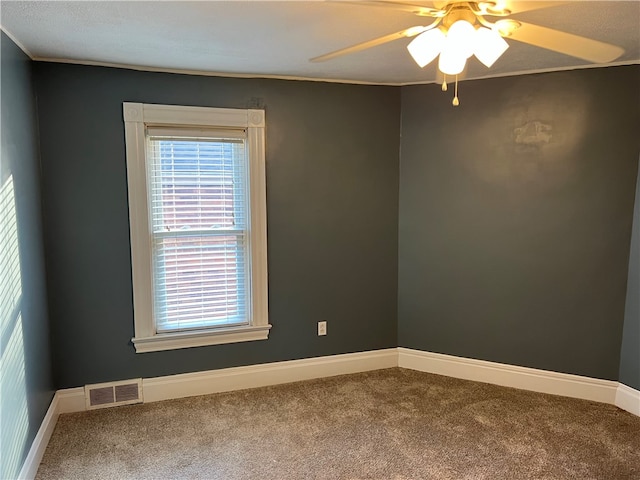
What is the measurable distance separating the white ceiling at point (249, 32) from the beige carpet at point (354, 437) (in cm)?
213

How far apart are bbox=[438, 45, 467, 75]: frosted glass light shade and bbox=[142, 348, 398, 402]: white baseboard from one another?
2.40 m

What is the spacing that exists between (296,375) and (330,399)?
39 centimetres

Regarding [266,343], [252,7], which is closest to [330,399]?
[266,343]

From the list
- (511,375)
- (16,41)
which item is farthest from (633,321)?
(16,41)

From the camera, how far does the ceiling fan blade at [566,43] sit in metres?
1.73

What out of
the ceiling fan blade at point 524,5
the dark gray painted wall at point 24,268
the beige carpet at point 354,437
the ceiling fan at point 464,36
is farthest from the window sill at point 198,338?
the ceiling fan blade at point 524,5

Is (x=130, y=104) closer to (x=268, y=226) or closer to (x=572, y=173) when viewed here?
(x=268, y=226)

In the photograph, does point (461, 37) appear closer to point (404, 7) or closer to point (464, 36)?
point (464, 36)

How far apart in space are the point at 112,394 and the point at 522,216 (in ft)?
9.64

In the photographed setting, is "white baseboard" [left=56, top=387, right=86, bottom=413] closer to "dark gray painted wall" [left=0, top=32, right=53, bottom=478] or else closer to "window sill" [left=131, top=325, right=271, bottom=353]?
"dark gray painted wall" [left=0, top=32, right=53, bottom=478]

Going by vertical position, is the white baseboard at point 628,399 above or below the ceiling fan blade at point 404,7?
below

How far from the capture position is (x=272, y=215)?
3.27 meters

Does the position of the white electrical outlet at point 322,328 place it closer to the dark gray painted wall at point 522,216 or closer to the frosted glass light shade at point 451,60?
the dark gray painted wall at point 522,216

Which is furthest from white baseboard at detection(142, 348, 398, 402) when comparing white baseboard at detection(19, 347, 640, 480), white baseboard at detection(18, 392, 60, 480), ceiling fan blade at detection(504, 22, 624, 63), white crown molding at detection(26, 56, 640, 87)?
ceiling fan blade at detection(504, 22, 624, 63)
